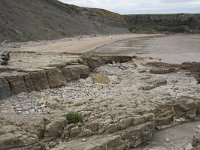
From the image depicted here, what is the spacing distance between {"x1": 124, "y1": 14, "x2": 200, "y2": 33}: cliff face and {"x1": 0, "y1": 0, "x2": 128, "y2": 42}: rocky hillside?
11.0ft

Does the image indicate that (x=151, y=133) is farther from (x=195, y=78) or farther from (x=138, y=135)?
(x=195, y=78)

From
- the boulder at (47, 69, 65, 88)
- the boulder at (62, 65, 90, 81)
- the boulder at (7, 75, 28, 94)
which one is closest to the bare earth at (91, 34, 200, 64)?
the boulder at (62, 65, 90, 81)

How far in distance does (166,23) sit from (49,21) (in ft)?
115

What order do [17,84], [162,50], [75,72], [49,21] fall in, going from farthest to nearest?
1. [49,21]
2. [162,50]
3. [75,72]
4. [17,84]

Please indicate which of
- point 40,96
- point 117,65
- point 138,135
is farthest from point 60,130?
point 117,65

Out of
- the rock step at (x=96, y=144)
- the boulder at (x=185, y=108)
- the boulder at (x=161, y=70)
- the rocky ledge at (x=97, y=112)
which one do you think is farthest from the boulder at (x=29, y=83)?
the boulder at (x=161, y=70)

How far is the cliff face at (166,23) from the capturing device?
87.2 meters

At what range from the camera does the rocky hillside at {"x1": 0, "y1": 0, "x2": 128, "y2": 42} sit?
5222 cm

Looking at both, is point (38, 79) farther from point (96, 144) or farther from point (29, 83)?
point (96, 144)

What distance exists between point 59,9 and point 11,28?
23568 mm

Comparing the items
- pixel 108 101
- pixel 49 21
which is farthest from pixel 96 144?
pixel 49 21

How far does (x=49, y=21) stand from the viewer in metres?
64.0

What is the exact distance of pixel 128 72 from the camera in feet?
78.0

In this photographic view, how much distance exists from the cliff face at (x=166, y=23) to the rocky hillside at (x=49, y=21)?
334cm
